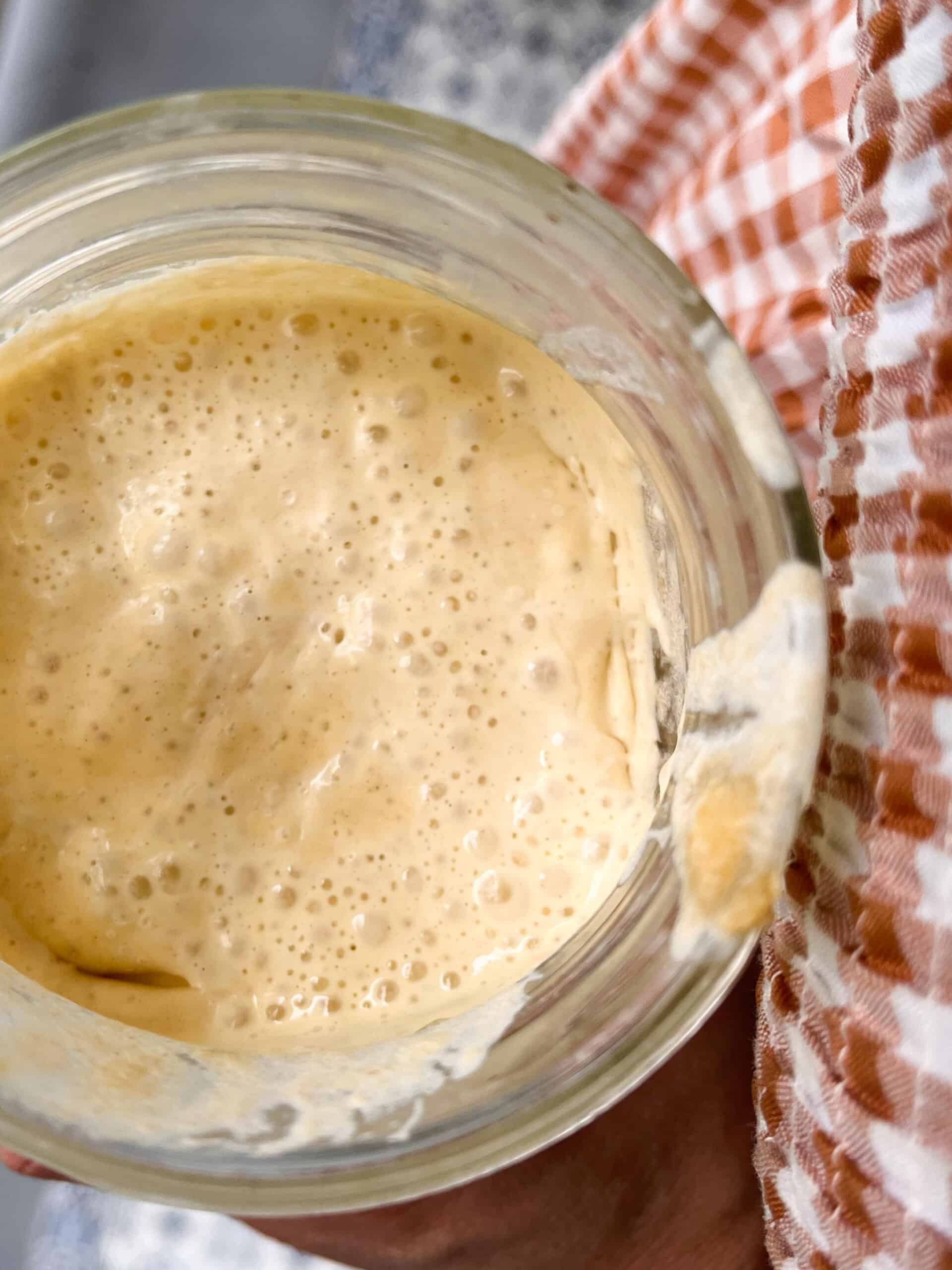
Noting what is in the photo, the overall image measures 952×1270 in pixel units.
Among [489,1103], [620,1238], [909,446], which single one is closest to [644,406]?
[909,446]

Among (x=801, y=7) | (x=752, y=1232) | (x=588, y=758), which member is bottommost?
(x=752, y=1232)

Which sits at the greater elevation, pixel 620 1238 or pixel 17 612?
pixel 17 612

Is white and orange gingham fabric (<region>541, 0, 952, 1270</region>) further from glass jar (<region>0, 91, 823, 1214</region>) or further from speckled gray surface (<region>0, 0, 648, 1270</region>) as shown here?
speckled gray surface (<region>0, 0, 648, 1270</region>)

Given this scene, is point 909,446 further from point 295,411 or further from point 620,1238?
point 620,1238

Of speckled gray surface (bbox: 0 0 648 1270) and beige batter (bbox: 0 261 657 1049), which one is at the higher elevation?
speckled gray surface (bbox: 0 0 648 1270)

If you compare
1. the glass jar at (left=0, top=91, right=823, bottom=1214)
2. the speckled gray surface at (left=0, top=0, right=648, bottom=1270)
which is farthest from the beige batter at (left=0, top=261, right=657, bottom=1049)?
the speckled gray surface at (left=0, top=0, right=648, bottom=1270)

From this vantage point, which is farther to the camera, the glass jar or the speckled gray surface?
the speckled gray surface

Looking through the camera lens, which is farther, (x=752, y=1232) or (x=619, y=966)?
(x=752, y=1232)
